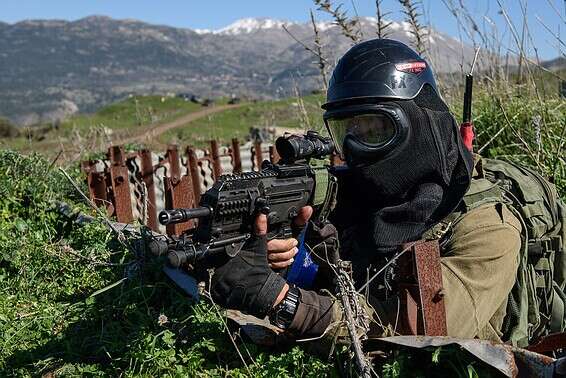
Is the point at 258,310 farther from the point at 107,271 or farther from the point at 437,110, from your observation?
the point at 107,271

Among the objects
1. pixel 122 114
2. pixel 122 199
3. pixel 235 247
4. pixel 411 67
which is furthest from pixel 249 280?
pixel 122 114

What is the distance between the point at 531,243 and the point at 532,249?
0.09 ft

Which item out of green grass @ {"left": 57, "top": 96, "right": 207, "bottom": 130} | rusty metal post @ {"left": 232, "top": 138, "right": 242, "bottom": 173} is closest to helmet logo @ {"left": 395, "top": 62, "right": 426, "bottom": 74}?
rusty metal post @ {"left": 232, "top": 138, "right": 242, "bottom": 173}

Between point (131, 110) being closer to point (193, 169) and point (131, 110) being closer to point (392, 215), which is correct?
point (193, 169)

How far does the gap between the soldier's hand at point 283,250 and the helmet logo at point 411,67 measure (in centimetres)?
74

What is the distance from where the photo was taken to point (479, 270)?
261 cm

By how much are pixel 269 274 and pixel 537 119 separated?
269cm

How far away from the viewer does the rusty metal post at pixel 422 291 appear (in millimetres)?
2422

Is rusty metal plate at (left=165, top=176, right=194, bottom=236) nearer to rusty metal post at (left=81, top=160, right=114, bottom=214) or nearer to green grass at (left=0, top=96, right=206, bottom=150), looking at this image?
rusty metal post at (left=81, top=160, right=114, bottom=214)

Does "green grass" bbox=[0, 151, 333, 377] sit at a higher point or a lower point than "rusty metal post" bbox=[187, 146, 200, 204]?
lower

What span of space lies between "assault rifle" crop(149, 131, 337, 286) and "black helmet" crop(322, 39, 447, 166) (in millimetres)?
174

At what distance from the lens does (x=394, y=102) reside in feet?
9.33

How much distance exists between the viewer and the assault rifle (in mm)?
2336

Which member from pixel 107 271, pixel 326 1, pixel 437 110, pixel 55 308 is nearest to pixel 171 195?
pixel 107 271
